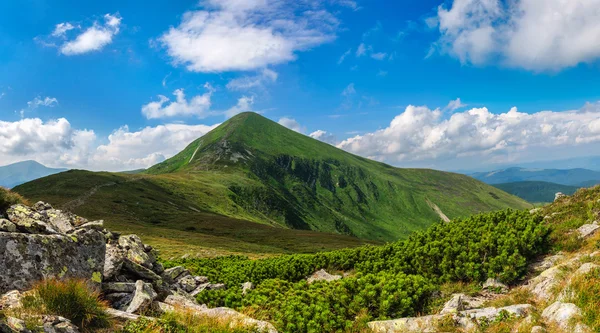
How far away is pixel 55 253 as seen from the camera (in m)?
10.7

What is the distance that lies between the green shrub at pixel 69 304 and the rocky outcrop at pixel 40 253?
1.76 meters

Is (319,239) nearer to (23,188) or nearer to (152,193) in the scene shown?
(152,193)

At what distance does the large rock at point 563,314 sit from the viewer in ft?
31.0

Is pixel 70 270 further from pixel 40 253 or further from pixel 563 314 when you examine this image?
pixel 563 314

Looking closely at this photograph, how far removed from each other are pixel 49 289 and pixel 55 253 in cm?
277

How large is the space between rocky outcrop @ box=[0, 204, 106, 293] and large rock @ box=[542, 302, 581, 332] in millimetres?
15659

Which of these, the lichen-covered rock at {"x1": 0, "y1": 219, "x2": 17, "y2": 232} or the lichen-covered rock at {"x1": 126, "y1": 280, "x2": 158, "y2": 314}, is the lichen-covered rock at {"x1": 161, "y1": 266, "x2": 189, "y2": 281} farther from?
the lichen-covered rock at {"x1": 0, "y1": 219, "x2": 17, "y2": 232}

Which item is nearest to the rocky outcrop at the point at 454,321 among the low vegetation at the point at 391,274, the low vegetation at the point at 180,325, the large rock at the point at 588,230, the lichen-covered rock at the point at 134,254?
the low vegetation at the point at 391,274

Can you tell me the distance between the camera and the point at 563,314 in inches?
387

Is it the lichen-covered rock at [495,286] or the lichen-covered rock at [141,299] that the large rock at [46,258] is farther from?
the lichen-covered rock at [495,286]

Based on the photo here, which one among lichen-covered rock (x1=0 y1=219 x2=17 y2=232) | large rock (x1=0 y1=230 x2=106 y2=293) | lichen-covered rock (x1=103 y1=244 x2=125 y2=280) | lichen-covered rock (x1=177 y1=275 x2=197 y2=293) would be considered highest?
lichen-covered rock (x1=0 y1=219 x2=17 y2=232)

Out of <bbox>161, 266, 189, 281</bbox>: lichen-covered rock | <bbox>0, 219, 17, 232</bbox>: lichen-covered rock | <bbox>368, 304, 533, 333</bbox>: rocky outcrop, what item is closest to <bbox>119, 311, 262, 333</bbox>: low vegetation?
<bbox>368, 304, 533, 333</bbox>: rocky outcrop

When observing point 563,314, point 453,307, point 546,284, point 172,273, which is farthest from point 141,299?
point 546,284

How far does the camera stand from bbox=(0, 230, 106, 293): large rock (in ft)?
31.6
